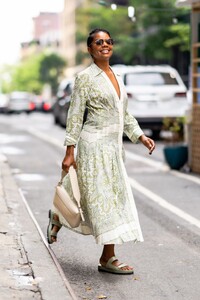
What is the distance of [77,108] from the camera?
623cm

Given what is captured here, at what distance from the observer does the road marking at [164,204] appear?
8977 millimetres

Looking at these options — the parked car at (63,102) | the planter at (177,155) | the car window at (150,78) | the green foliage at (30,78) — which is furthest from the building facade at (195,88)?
the green foliage at (30,78)

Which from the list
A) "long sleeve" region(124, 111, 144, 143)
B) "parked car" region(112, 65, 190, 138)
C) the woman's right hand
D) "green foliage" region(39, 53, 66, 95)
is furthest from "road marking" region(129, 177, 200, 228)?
"green foliage" region(39, 53, 66, 95)

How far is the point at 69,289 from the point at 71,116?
4.42 feet

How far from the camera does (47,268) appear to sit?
6.09 m

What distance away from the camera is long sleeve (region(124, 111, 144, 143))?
20.9 ft

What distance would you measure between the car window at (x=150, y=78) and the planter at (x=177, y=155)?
281 inches

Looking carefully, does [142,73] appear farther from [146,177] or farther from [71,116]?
[71,116]

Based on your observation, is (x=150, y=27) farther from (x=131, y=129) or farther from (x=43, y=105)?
(x=131, y=129)

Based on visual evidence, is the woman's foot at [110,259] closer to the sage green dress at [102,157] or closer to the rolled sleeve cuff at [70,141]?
the sage green dress at [102,157]

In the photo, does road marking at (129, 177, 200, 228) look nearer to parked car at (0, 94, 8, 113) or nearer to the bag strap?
the bag strap

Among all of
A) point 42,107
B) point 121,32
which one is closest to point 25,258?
point 121,32

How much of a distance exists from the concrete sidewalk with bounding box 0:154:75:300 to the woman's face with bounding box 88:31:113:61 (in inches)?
60.2

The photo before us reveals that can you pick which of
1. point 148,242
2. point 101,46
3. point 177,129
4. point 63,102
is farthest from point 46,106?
point 101,46
